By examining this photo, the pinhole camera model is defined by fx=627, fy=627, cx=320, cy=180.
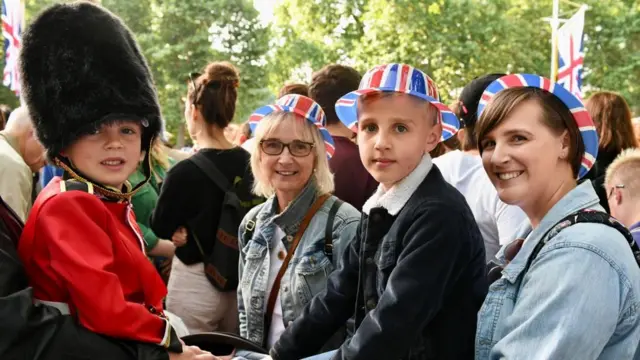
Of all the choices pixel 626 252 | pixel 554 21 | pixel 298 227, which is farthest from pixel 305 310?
pixel 554 21

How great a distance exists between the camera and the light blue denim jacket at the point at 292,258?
3.24 meters

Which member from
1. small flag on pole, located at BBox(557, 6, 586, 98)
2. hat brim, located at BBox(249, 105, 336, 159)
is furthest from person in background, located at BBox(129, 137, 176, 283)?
small flag on pole, located at BBox(557, 6, 586, 98)

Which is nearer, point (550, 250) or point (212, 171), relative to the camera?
point (550, 250)

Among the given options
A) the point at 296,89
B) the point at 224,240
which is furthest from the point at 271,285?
the point at 296,89

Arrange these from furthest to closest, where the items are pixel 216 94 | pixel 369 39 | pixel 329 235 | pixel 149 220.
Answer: pixel 369 39, pixel 149 220, pixel 216 94, pixel 329 235

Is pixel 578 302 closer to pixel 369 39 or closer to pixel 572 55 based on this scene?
pixel 572 55

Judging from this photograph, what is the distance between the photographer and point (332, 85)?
449 cm

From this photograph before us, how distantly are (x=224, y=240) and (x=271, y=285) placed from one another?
75 centimetres

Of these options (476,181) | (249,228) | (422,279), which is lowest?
(249,228)

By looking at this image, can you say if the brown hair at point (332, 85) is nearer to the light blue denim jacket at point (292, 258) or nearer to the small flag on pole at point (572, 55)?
the light blue denim jacket at point (292, 258)

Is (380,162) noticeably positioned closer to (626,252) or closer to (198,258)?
(626,252)

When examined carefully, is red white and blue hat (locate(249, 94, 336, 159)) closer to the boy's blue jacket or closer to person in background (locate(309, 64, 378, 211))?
person in background (locate(309, 64, 378, 211))

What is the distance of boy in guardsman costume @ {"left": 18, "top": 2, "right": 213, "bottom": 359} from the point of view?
2.03 m

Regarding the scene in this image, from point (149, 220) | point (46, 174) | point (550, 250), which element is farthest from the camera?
point (46, 174)
